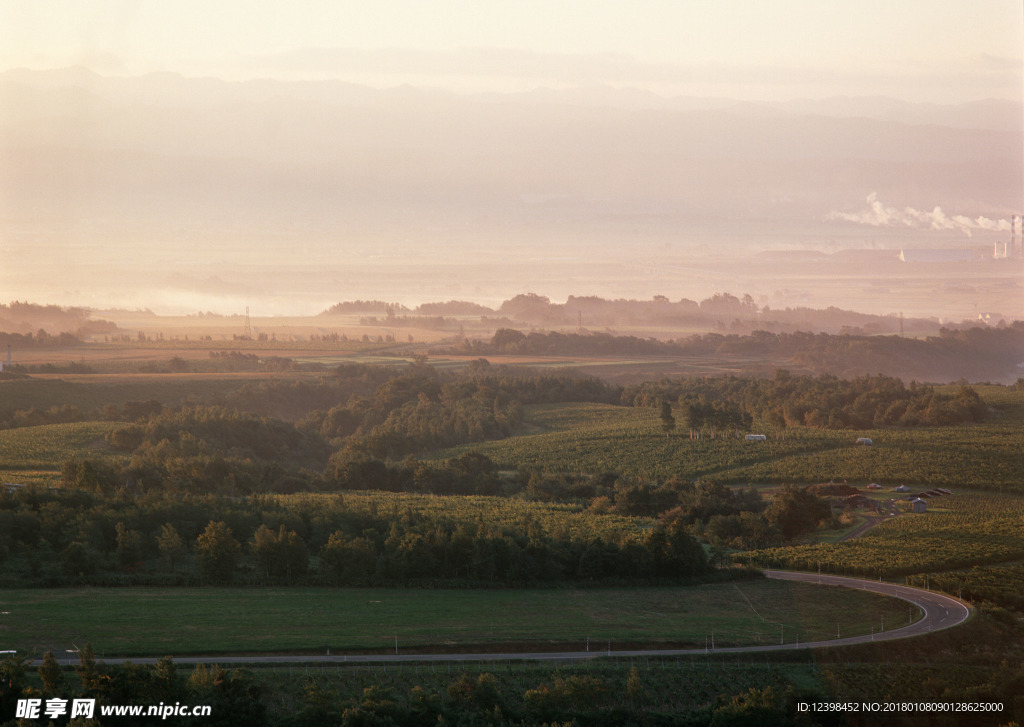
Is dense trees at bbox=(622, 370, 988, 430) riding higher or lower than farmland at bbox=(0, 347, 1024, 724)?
higher

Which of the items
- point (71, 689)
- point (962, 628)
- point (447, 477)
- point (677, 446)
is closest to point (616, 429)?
point (677, 446)

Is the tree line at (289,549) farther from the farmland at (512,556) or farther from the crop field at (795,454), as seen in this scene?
the crop field at (795,454)

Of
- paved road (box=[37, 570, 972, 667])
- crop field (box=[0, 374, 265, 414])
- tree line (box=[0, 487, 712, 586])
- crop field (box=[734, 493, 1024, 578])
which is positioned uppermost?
crop field (box=[0, 374, 265, 414])

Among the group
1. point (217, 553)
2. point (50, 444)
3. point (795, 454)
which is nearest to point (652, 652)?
point (217, 553)

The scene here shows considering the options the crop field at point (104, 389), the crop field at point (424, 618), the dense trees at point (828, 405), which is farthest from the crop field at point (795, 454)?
the crop field at point (104, 389)

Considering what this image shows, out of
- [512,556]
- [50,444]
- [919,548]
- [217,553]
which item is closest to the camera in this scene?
[217,553]

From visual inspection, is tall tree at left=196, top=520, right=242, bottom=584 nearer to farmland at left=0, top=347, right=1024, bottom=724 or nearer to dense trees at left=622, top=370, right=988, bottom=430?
farmland at left=0, top=347, right=1024, bottom=724

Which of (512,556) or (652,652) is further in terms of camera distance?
(512,556)

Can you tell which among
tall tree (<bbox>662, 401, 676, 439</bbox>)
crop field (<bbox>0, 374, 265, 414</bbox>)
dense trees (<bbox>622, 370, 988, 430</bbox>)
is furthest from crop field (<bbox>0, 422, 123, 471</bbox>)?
dense trees (<bbox>622, 370, 988, 430</bbox>)

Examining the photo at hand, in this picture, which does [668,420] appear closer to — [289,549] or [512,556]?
[512,556]
